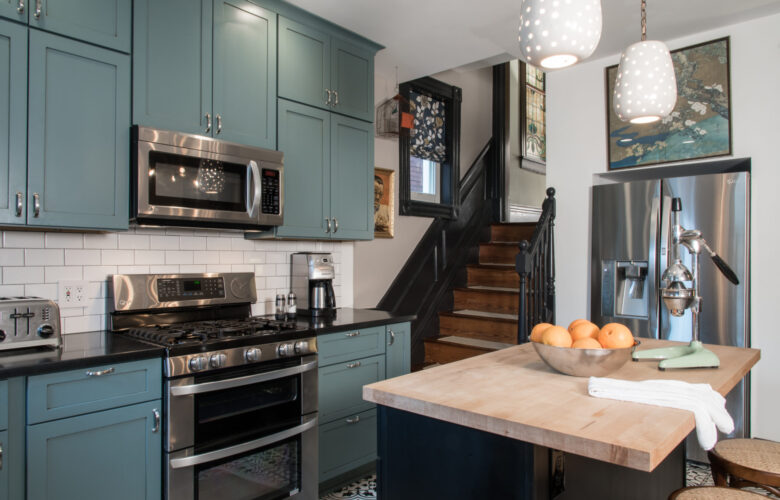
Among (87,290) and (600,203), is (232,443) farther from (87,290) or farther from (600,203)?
(600,203)

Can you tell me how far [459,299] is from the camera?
4918 mm

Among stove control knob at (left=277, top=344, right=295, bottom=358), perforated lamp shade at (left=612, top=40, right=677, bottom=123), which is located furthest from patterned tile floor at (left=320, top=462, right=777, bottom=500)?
perforated lamp shade at (left=612, top=40, right=677, bottom=123)

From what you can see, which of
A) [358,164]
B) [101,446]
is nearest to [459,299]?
[358,164]

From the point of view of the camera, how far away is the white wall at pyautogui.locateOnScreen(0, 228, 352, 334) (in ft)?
7.59

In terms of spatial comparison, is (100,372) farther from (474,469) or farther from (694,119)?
(694,119)

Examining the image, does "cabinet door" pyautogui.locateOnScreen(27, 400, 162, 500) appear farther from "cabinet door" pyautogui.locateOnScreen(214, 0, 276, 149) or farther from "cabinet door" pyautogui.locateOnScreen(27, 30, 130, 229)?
"cabinet door" pyautogui.locateOnScreen(214, 0, 276, 149)

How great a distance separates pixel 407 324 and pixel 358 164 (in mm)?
1076

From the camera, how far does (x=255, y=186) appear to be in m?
2.76

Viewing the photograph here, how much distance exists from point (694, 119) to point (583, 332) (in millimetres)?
2536

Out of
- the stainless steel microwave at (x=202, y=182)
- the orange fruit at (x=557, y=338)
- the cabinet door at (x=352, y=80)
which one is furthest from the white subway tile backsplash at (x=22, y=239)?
the orange fruit at (x=557, y=338)

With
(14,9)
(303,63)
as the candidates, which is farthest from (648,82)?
(14,9)

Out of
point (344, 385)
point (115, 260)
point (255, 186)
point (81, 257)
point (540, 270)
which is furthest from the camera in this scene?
point (540, 270)

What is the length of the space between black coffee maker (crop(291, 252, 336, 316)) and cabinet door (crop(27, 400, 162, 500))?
1.27 metres

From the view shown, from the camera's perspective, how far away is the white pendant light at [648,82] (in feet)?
5.90
